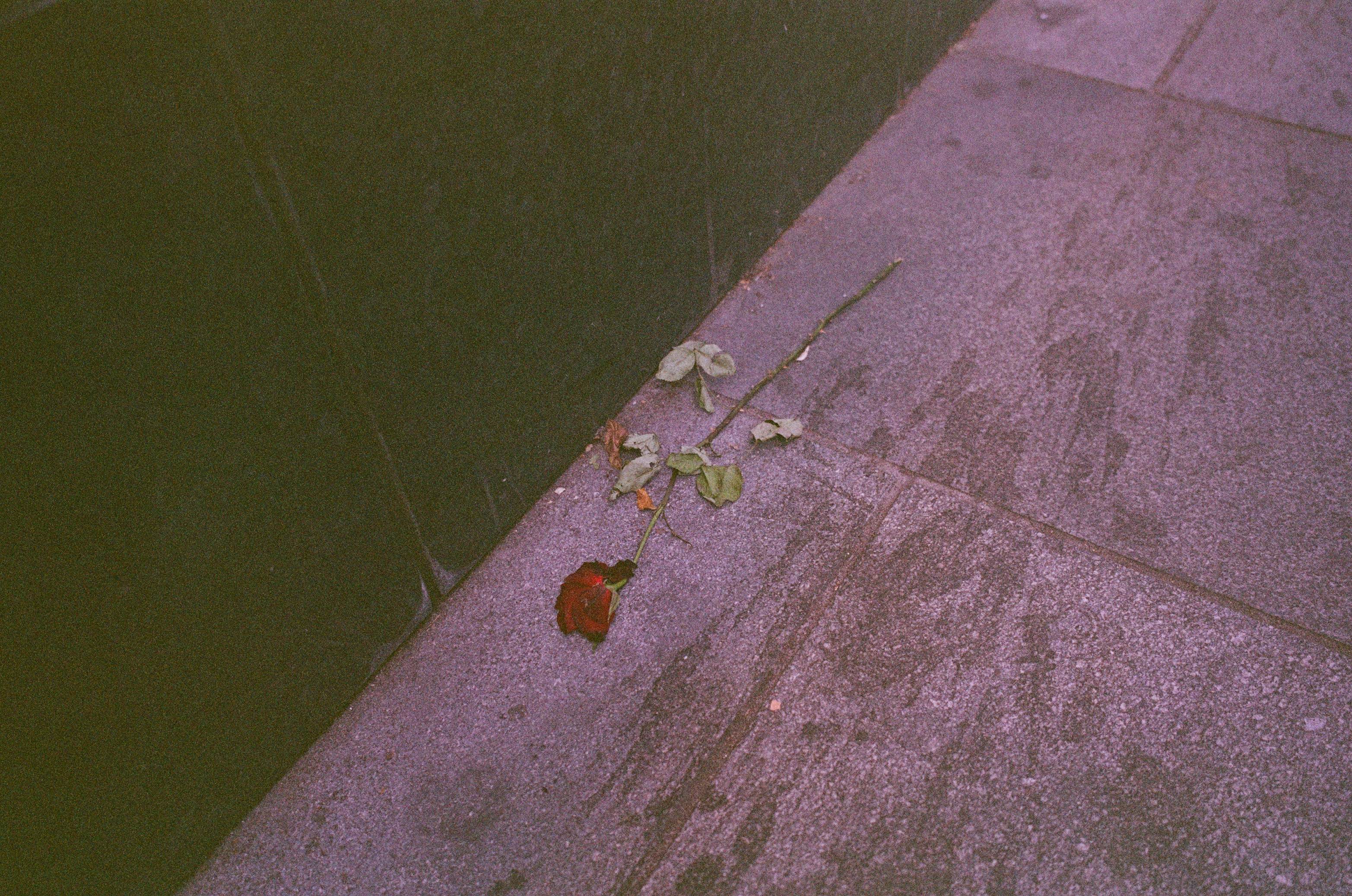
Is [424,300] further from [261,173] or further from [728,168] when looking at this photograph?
[728,168]

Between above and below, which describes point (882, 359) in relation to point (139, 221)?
below

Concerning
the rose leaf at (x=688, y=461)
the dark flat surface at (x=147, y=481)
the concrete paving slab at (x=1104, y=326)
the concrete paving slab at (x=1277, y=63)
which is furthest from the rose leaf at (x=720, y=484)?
the concrete paving slab at (x=1277, y=63)

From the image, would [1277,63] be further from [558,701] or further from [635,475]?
[558,701]

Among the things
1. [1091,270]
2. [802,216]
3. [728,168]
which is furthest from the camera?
[802,216]

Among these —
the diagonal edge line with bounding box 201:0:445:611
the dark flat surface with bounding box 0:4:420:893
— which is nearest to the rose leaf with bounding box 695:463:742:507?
the diagonal edge line with bounding box 201:0:445:611

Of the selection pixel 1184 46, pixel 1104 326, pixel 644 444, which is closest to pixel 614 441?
pixel 644 444

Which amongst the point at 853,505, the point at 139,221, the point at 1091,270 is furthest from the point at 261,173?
the point at 1091,270

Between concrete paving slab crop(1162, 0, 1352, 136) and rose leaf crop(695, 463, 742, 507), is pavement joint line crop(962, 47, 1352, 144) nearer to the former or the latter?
concrete paving slab crop(1162, 0, 1352, 136)
